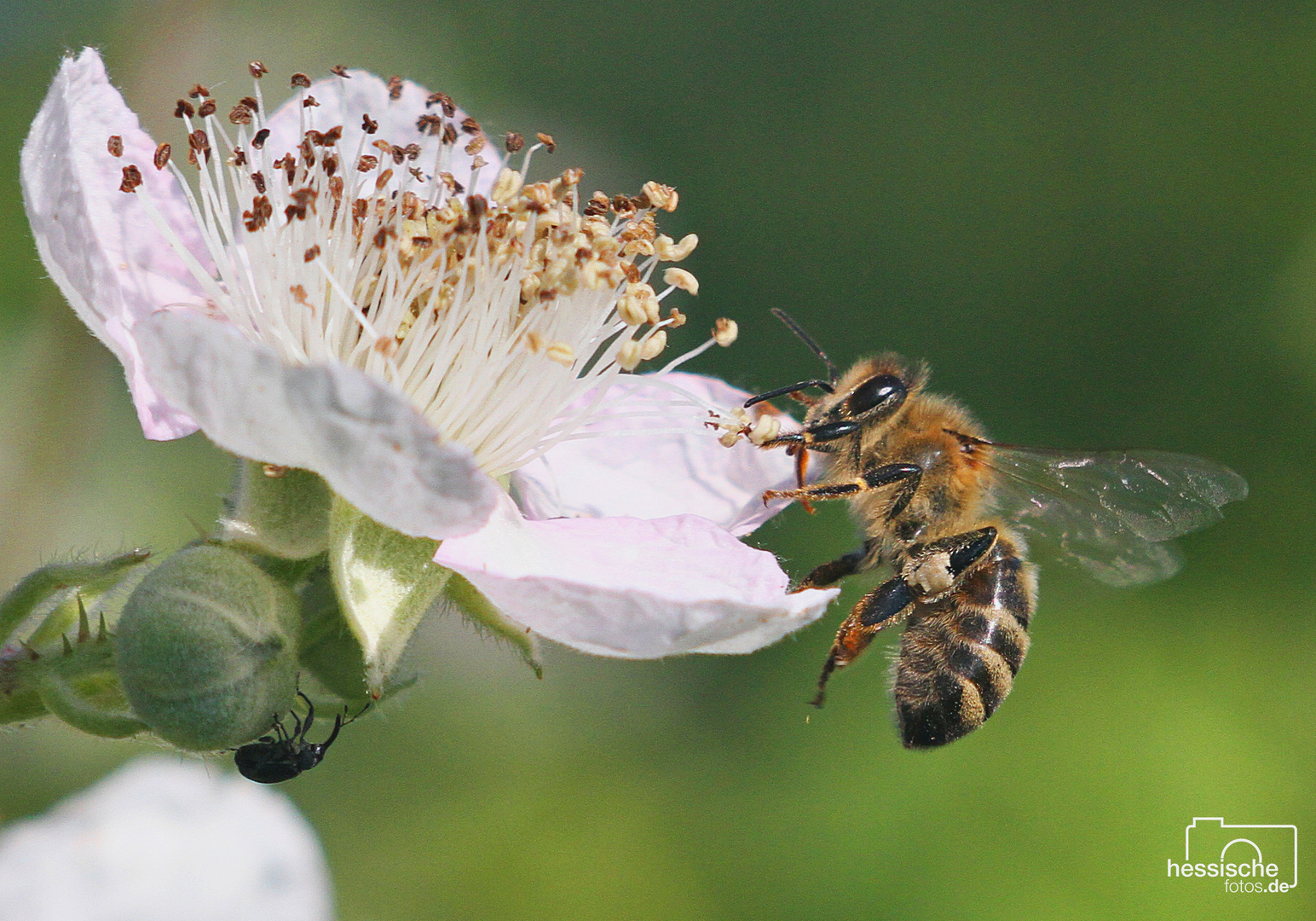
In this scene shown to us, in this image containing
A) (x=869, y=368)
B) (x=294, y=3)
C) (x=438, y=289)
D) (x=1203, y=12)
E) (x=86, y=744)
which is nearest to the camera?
(x=438, y=289)

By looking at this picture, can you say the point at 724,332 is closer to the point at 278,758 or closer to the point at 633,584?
the point at 633,584

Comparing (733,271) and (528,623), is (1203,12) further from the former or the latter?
(528,623)

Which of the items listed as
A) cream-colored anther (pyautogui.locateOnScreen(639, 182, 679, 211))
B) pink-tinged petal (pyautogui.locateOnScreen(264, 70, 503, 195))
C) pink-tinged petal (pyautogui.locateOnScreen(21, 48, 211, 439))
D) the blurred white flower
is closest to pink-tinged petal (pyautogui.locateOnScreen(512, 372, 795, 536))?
the blurred white flower

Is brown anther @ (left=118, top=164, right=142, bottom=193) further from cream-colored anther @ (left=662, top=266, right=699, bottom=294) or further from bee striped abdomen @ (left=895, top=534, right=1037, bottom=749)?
bee striped abdomen @ (left=895, top=534, right=1037, bottom=749)

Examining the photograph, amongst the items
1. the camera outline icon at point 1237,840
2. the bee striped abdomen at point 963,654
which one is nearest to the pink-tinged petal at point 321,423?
the bee striped abdomen at point 963,654

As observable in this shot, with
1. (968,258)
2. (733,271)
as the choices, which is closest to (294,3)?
(733,271)

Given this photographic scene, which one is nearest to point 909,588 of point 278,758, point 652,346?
point 652,346
